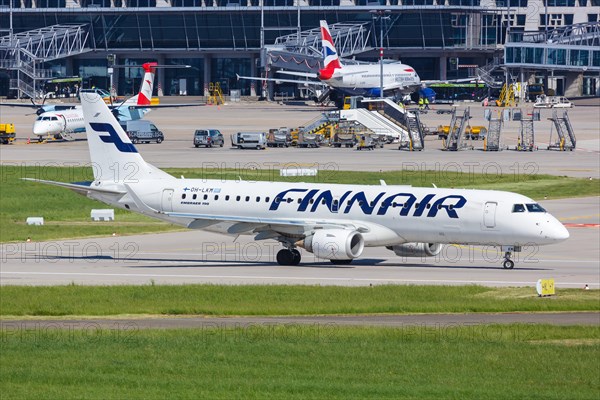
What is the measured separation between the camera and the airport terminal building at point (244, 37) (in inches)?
7318

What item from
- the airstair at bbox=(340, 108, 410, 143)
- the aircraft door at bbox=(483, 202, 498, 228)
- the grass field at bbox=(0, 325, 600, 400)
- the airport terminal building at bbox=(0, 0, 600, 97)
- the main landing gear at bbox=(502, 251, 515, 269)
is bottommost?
the main landing gear at bbox=(502, 251, 515, 269)

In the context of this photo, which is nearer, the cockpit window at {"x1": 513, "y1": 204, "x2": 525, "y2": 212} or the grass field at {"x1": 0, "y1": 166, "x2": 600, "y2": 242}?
the cockpit window at {"x1": 513, "y1": 204, "x2": 525, "y2": 212}

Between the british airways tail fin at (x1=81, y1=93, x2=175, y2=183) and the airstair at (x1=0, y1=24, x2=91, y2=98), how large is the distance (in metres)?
121

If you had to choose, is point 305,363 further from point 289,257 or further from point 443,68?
point 443,68

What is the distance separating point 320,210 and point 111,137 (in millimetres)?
10894

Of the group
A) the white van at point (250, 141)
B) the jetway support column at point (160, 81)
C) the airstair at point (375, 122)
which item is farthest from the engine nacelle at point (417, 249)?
the jetway support column at point (160, 81)

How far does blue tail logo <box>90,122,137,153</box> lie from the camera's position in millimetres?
55688

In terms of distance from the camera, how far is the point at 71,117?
120 meters

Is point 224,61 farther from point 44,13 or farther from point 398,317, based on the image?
point 398,317

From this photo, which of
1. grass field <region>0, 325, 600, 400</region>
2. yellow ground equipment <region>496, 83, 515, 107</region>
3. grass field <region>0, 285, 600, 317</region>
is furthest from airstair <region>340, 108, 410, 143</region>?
grass field <region>0, 325, 600, 400</region>

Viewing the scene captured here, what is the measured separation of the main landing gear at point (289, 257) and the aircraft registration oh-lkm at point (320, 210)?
0.04 metres

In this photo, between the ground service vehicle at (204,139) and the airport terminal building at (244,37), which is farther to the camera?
the airport terminal building at (244,37)

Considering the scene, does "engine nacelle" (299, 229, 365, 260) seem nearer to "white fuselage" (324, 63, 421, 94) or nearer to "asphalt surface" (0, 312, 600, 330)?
"asphalt surface" (0, 312, 600, 330)

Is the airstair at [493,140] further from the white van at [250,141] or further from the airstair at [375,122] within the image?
the white van at [250,141]
